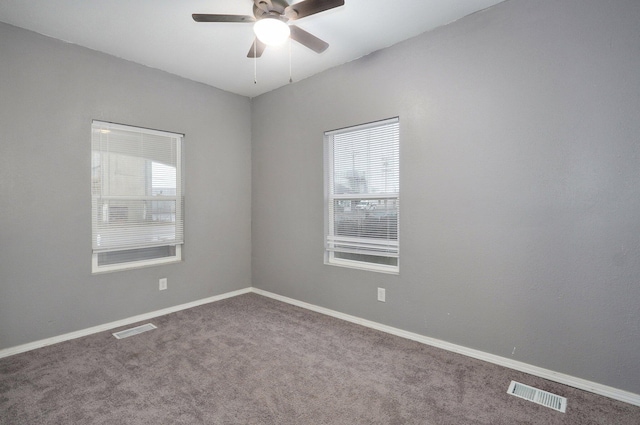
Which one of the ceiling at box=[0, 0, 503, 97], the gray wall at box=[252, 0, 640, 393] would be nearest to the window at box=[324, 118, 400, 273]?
the gray wall at box=[252, 0, 640, 393]

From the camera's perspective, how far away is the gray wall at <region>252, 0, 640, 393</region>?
1.98 metres

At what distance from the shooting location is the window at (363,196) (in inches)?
121

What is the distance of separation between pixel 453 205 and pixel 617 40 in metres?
1.43

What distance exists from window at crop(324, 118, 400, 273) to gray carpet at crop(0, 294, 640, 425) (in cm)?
81

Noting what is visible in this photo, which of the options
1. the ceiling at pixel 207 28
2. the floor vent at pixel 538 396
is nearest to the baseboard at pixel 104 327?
the ceiling at pixel 207 28

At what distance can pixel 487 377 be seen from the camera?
7.29ft

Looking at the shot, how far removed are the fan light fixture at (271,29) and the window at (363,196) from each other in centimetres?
134

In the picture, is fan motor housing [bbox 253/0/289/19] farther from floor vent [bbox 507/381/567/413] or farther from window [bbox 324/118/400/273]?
floor vent [bbox 507/381/567/413]

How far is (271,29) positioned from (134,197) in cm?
234

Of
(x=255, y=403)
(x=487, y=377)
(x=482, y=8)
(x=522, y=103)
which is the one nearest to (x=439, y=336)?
(x=487, y=377)

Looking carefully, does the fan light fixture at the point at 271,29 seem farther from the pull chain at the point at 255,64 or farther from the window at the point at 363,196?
the window at the point at 363,196

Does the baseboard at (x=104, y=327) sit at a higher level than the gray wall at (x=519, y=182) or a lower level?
lower

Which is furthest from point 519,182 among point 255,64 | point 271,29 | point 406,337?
point 255,64

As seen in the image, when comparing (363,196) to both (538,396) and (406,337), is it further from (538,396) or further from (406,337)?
(538,396)
